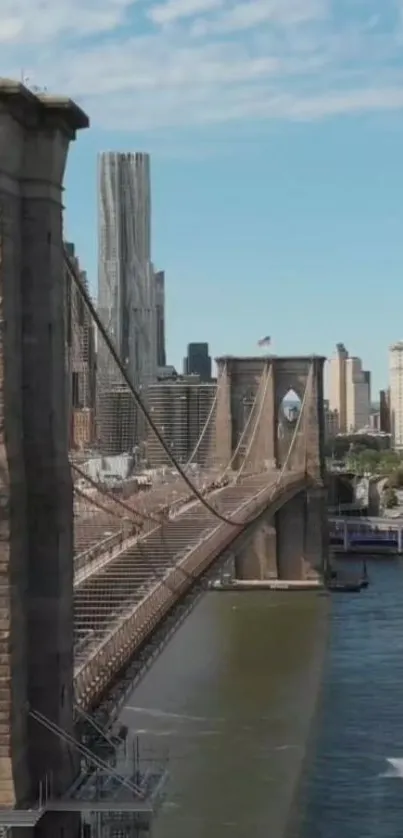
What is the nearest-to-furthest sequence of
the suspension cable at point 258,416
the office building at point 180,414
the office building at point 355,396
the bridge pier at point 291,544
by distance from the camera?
the bridge pier at point 291,544
the suspension cable at point 258,416
the office building at point 180,414
the office building at point 355,396

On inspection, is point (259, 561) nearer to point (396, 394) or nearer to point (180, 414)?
point (180, 414)

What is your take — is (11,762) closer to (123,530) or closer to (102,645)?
(102,645)

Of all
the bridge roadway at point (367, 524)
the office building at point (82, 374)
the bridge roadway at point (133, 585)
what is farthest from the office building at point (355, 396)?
the office building at point (82, 374)

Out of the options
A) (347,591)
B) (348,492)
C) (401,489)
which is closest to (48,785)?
(347,591)

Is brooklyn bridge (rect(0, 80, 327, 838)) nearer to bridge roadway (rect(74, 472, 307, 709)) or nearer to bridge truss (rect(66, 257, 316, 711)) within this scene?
bridge roadway (rect(74, 472, 307, 709))

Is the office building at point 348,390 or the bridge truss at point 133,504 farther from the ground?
the office building at point 348,390

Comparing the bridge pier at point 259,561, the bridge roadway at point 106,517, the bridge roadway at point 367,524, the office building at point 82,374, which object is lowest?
the bridge pier at point 259,561

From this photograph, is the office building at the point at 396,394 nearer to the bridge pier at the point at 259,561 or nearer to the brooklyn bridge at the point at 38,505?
the bridge pier at the point at 259,561
